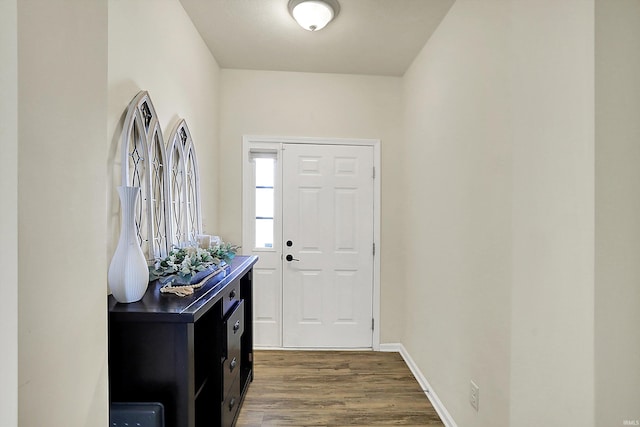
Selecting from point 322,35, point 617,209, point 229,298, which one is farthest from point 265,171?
point 617,209

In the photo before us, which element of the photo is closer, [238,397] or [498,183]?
[498,183]

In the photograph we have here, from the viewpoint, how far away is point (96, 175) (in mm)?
777

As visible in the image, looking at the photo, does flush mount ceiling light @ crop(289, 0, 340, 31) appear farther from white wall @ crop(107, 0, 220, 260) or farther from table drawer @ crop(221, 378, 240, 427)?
table drawer @ crop(221, 378, 240, 427)

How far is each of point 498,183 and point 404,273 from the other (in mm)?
1753

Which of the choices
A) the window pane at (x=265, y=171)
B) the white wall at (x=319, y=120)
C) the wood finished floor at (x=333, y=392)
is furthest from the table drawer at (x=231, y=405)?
the window pane at (x=265, y=171)

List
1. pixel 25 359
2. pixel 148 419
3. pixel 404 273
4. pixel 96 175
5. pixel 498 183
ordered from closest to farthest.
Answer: pixel 25 359 < pixel 96 175 < pixel 148 419 < pixel 498 183 < pixel 404 273

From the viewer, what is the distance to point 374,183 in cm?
321

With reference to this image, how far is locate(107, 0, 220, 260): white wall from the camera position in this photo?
140 centimetres

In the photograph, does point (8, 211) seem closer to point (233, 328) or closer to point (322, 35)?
point (233, 328)

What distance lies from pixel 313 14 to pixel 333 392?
8.83 feet

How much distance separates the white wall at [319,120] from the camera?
314 centimetres

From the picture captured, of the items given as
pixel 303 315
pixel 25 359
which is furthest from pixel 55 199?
pixel 303 315

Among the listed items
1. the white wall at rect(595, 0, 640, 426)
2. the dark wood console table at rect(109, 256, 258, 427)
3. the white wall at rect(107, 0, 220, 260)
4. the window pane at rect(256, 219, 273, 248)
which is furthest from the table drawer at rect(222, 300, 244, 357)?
the white wall at rect(595, 0, 640, 426)

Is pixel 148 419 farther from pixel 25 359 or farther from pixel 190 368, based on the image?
pixel 25 359
